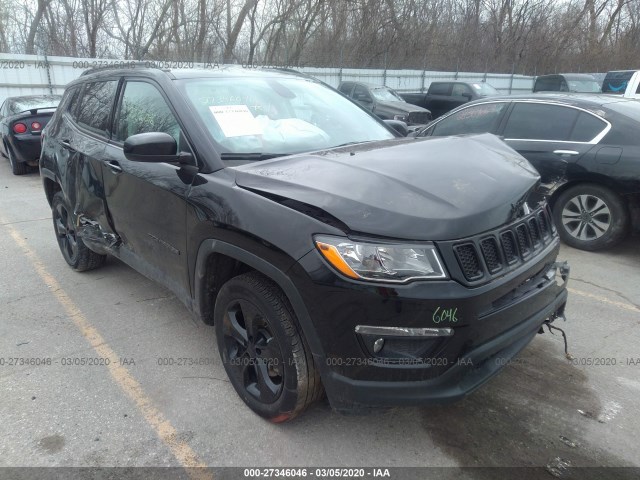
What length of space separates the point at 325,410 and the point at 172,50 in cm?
2396

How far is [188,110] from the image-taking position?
2936 mm

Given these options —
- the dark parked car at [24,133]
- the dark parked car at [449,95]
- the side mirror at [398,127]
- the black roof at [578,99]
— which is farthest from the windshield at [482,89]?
the side mirror at [398,127]

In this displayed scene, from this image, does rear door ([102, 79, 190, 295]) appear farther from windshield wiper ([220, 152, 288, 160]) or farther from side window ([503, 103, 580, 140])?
Result: side window ([503, 103, 580, 140])

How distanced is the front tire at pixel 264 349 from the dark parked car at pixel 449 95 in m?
14.8

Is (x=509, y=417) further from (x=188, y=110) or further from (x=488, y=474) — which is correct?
(x=188, y=110)

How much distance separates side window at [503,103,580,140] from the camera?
5488mm

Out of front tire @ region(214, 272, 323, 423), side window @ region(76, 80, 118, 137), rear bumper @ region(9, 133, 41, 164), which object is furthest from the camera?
rear bumper @ region(9, 133, 41, 164)

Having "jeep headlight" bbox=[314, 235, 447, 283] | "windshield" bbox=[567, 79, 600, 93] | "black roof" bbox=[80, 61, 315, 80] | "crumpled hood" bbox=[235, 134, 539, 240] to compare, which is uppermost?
"windshield" bbox=[567, 79, 600, 93]

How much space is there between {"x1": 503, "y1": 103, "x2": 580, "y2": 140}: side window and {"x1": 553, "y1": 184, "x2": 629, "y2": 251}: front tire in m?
0.68

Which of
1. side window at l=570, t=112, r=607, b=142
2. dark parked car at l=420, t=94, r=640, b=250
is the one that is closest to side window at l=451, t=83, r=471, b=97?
dark parked car at l=420, t=94, r=640, b=250

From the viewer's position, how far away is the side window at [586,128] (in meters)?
5.20

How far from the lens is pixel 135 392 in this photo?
9.91 feet

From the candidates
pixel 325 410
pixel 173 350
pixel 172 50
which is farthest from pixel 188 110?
pixel 172 50

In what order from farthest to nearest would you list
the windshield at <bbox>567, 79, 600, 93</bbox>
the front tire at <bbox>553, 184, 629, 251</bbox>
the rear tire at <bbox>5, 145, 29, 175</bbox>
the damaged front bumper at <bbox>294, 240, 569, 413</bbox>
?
the windshield at <bbox>567, 79, 600, 93</bbox>
the rear tire at <bbox>5, 145, 29, 175</bbox>
the front tire at <bbox>553, 184, 629, 251</bbox>
the damaged front bumper at <bbox>294, 240, 569, 413</bbox>
